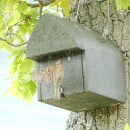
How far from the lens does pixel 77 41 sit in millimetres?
1785

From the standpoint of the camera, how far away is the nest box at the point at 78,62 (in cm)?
181

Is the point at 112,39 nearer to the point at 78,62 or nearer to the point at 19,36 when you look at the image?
the point at 78,62

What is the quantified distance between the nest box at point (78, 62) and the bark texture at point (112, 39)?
0.21 feet

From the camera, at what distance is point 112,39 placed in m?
2.20

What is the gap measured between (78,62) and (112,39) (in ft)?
1.52

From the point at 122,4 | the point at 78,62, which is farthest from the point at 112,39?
the point at 78,62

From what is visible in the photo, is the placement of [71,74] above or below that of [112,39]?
below

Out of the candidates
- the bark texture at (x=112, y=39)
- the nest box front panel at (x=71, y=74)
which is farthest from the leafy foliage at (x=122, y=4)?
the nest box front panel at (x=71, y=74)

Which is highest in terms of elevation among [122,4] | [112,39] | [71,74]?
[122,4]

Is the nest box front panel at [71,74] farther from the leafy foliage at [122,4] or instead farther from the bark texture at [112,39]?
the leafy foliage at [122,4]

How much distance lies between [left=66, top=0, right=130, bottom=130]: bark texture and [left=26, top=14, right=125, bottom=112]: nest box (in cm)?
6

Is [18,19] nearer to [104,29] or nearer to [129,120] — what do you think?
[104,29]

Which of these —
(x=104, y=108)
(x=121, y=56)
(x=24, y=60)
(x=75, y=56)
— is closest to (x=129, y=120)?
(x=104, y=108)

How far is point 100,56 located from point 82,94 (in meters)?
0.26
